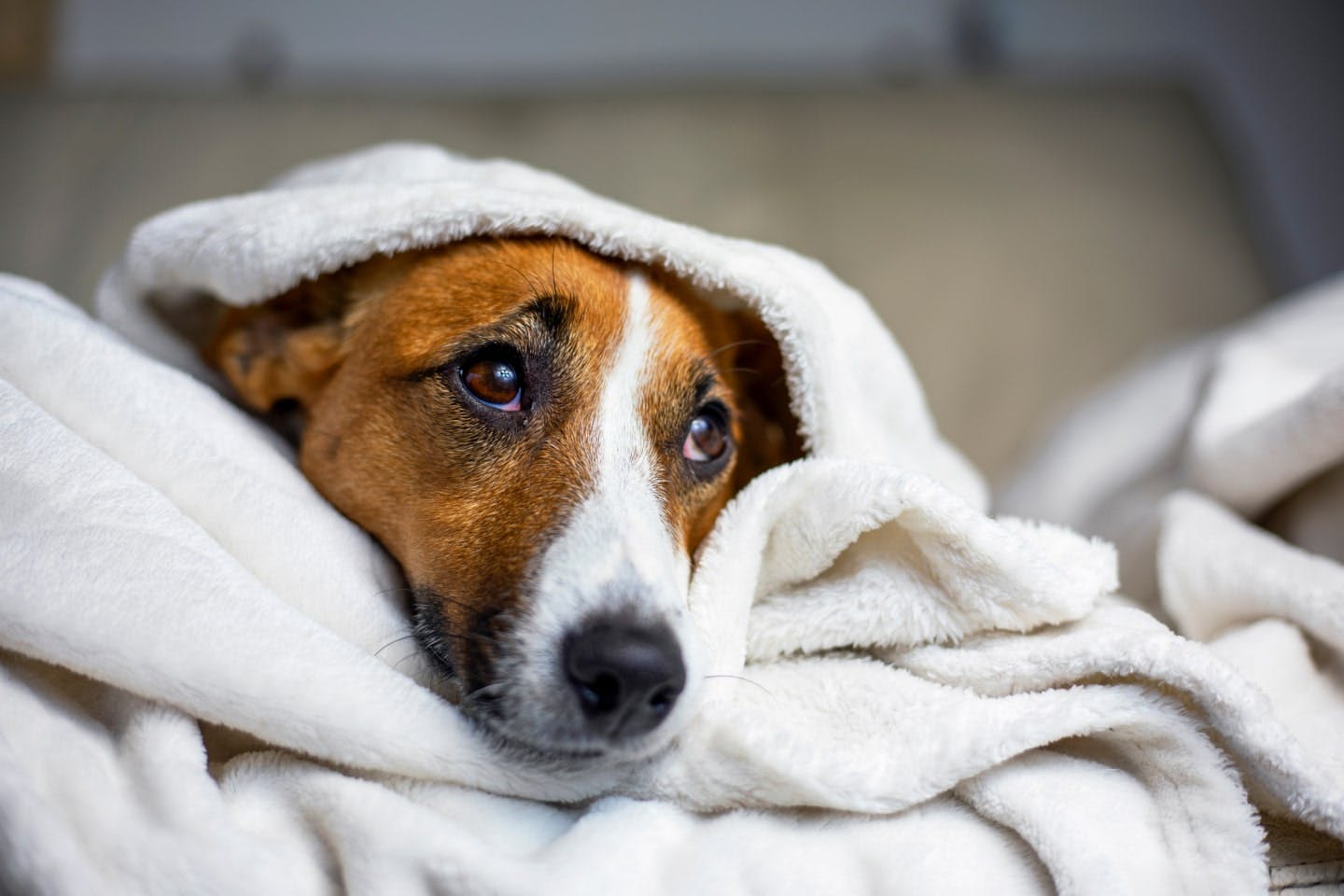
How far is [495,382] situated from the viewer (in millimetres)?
979

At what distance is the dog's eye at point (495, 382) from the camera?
0.98 meters

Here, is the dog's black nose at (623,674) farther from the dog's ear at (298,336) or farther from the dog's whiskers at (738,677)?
the dog's ear at (298,336)

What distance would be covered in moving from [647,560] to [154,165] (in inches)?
75.4

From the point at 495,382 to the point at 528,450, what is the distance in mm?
97

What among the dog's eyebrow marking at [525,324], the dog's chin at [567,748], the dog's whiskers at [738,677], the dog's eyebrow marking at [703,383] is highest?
the dog's eyebrow marking at [525,324]

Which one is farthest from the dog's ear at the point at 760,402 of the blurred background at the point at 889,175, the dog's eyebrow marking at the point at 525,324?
the blurred background at the point at 889,175

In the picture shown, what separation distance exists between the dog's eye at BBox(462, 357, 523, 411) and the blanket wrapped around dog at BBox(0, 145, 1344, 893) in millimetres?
201

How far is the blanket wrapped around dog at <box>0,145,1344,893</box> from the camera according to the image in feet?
2.07

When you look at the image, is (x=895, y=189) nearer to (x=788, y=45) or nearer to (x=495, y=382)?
(x=788, y=45)

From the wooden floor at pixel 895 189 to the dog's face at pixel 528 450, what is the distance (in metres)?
1.09

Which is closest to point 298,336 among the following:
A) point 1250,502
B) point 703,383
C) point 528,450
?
point 528,450

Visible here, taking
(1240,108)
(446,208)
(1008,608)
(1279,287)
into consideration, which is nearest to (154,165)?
(446,208)

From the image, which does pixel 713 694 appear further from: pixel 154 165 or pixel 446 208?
pixel 154 165

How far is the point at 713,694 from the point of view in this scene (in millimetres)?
772
